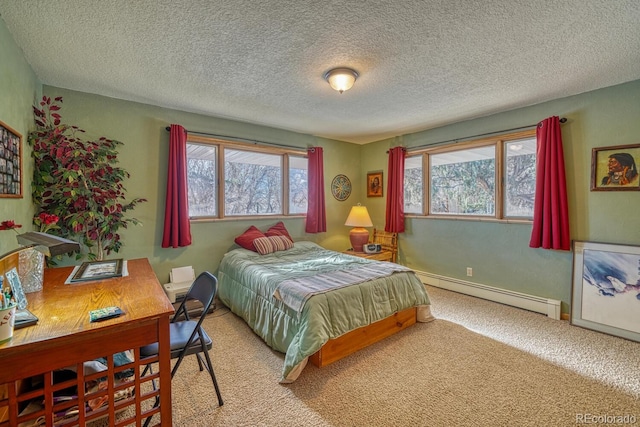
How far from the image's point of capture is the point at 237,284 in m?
3.14

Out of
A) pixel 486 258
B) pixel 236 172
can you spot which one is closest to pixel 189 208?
pixel 236 172

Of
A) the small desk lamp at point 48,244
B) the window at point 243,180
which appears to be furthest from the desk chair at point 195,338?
the window at point 243,180

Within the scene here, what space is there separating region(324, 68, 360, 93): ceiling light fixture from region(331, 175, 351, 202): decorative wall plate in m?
2.54

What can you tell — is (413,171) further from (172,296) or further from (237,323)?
(172,296)

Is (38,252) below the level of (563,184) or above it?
below

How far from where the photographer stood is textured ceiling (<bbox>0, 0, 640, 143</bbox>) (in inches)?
64.3

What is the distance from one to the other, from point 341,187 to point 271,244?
1902mm

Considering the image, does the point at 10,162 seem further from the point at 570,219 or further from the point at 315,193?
the point at 570,219

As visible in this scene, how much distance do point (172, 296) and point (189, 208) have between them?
1.07 meters

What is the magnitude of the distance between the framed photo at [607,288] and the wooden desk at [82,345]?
372 cm

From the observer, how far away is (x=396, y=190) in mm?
4465

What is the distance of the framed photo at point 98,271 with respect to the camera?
1.76 metres

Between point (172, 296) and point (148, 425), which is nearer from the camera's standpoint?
point (148, 425)

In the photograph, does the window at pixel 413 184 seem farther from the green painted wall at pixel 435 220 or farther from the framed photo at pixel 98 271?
the framed photo at pixel 98 271
